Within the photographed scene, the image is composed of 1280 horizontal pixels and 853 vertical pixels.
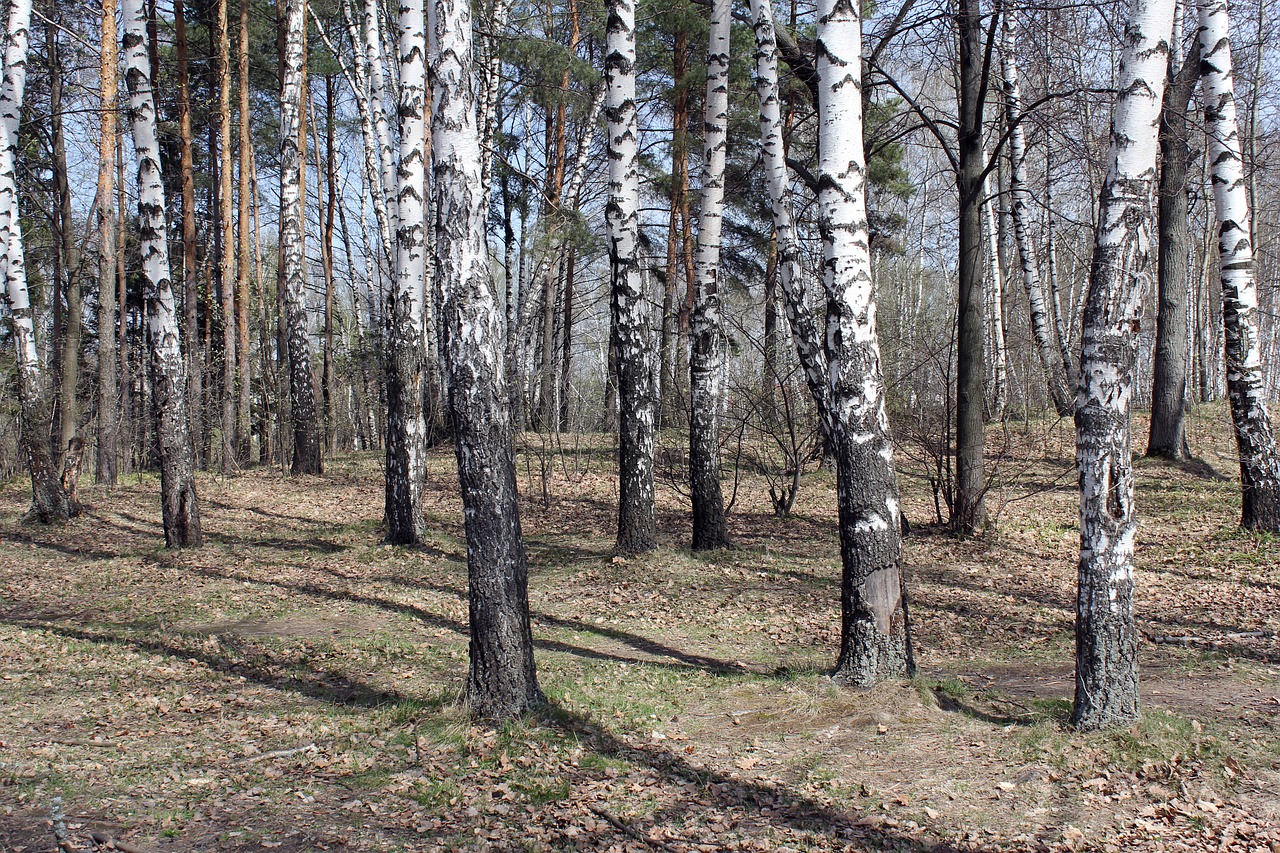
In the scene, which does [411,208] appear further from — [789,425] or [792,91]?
[792,91]

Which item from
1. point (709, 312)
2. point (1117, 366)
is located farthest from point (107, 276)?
point (1117, 366)

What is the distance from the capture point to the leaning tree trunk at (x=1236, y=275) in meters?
8.31

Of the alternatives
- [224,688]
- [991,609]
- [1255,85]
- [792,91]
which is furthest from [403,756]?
[1255,85]

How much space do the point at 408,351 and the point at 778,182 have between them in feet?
15.4

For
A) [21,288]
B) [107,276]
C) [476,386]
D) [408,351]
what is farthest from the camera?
[107,276]

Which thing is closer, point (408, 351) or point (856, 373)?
point (856, 373)

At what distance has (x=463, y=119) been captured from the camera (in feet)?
14.9

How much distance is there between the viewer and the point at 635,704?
5.28m

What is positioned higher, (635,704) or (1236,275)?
(1236,275)

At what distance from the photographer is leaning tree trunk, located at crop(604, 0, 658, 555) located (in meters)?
8.48

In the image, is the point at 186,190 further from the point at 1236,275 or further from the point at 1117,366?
the point at 1236,275

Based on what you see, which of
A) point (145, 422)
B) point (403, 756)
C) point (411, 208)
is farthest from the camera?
point (145, 422)

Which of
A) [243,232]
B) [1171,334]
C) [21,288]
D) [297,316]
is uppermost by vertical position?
[243,232]

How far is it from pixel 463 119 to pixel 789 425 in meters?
6.97
